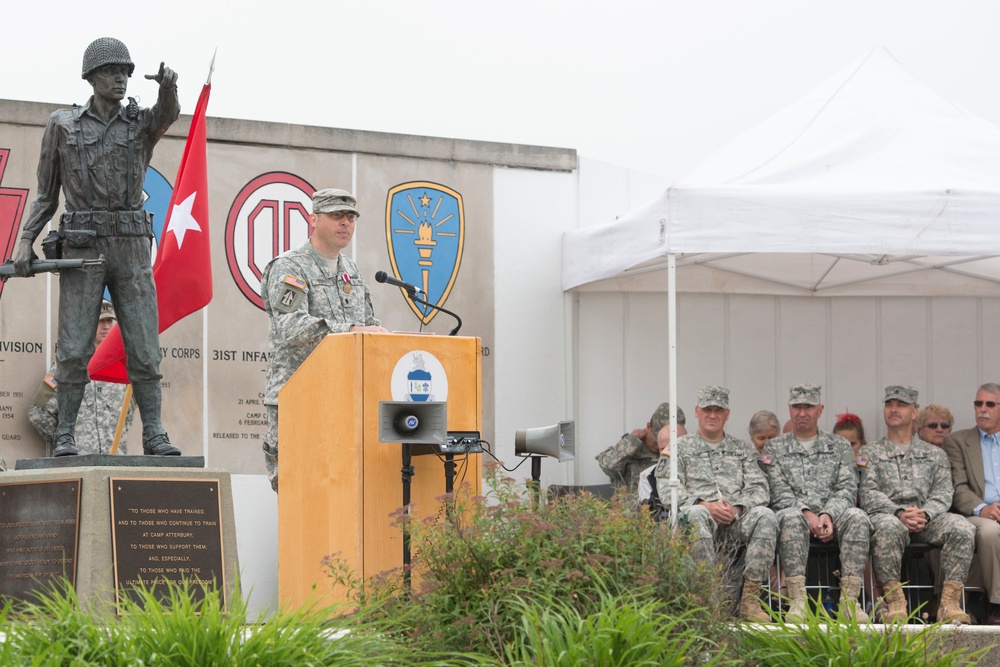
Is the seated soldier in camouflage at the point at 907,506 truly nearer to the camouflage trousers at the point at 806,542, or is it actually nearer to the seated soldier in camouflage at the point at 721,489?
the camouflage trousers at the point at 806,542

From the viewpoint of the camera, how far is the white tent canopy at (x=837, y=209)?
755 centimetres

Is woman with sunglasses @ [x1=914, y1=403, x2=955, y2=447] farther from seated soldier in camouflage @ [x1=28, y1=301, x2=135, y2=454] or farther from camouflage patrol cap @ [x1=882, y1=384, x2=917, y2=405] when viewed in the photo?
seated soldier in camouflage @ [x1=28, y1=301, x2=135, y2=454]

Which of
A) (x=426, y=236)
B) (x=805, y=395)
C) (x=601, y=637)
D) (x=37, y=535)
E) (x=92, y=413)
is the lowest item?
(x=601, y=637)

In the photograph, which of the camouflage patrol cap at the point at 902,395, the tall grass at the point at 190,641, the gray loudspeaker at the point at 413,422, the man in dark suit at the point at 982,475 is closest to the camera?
the tall grass at the point at 190,641

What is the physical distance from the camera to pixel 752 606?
640 cm

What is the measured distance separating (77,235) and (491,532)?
2629mm

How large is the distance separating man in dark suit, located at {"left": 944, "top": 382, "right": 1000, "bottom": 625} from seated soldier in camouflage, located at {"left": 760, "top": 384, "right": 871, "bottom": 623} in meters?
0.70

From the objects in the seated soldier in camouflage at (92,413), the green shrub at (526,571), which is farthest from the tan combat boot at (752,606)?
the seated soldier in camouflage at (92,413)

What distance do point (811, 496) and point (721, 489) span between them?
536mm

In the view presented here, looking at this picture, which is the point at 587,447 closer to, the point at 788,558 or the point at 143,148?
the point at 788,558

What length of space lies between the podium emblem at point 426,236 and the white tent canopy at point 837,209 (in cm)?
83

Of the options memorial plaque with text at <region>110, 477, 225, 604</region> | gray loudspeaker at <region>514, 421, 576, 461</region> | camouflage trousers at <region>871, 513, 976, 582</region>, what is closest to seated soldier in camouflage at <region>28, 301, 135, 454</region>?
memorial plaque with text at <region>110, 477, 225, 604</region>

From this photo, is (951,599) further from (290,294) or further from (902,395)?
(290,294)

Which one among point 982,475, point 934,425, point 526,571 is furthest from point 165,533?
point 934,425
